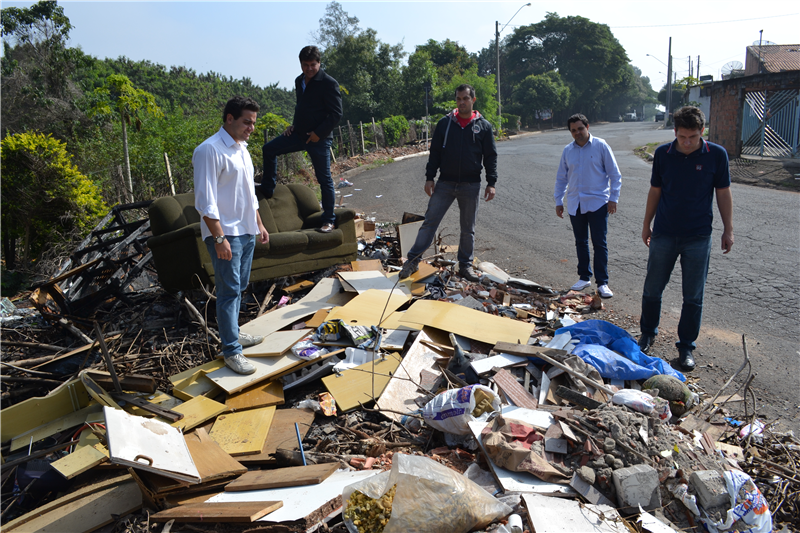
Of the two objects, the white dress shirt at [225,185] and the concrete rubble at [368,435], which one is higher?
the white dress shirt at [225,185]

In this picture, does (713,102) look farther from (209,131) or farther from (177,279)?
(177,279)

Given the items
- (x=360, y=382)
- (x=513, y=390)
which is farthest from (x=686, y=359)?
(x=360, y=382)

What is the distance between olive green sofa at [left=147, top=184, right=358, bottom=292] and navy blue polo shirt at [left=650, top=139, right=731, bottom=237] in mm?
3378

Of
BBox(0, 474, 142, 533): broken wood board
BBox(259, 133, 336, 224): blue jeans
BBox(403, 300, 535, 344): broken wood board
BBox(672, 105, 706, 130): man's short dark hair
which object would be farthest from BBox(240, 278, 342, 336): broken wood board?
BBox(672, 105, 706, 130): man's short dark hair

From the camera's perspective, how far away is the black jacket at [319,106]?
529cm

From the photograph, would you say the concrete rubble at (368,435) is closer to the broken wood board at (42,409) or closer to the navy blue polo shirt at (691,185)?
the broken wood board at (42,409)

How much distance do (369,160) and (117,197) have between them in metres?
10.2

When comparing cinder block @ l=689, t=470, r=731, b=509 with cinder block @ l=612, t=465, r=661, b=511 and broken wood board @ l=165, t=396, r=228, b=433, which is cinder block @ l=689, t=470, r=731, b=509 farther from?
broken wood board @ l=165, t=396, r=228, b=433

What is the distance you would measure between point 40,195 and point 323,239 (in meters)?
4.91

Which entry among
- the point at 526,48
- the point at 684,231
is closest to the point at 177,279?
the point at 684,231

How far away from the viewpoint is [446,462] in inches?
103

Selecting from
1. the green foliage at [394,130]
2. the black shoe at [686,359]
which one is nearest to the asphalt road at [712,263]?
the black shoe at [686,359]

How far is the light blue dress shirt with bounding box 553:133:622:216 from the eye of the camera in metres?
5.04

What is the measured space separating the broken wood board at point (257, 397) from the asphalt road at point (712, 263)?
3049 mm
